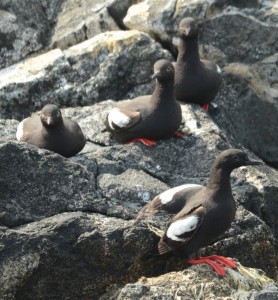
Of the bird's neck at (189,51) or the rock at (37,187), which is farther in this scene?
the bird's neck at (189,51)

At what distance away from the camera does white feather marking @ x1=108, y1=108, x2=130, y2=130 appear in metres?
11.6

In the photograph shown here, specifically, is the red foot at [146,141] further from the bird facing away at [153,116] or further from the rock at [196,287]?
the rock at [196,287]

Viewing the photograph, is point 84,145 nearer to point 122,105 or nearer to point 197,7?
point 122,105

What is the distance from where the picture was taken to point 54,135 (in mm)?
11289

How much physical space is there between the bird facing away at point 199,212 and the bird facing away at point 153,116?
228cm

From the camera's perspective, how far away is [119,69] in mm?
13562

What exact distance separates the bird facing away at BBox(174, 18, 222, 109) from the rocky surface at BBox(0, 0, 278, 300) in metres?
0.36

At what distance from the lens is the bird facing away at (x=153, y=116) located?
11539mm

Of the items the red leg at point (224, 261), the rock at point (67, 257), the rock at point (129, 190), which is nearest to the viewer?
the rock at point (67, 257)

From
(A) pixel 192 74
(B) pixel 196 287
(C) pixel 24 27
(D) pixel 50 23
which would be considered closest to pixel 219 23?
(A) pixel 192 74

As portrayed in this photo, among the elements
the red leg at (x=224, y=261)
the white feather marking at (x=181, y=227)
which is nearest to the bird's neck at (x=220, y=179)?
the white feather marking at (x=181, y=227)

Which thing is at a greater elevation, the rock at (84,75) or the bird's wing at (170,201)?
the bird's wing at (170,201)

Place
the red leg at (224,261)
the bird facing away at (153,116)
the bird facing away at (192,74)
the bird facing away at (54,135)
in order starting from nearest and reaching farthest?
the red leg at (224,261) → the bird facing away at (54,135) → the bird facing away at (153,116) → the bird facing away at (192,74)

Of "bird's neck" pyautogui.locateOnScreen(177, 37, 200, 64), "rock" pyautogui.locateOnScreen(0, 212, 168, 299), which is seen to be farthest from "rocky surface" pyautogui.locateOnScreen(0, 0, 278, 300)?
"bird's neck" pyautogui.locateOnScreen(177, 37, 200, 64)
